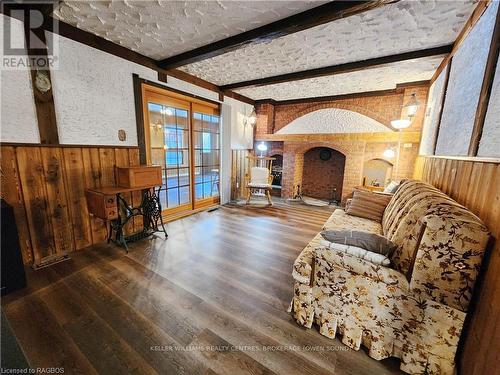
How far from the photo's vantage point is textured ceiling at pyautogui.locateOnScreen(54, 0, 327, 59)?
184 centimetres

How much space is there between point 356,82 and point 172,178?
12.3ft

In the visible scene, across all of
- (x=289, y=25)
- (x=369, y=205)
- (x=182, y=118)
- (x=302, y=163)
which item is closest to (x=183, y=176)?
(x=182, y=118)

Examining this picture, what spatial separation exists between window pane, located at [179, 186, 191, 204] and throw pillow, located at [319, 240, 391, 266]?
3.09 m

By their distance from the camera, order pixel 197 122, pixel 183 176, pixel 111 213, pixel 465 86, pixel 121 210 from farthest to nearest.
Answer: pixel 197 122
pixel 183 176
pixel 121 210
pixel 111 213
pixel 465 86

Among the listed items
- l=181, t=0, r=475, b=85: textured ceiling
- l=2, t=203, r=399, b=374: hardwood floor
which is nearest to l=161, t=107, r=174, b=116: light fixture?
l=181, t=0, r=475, b=85: textured ceiling

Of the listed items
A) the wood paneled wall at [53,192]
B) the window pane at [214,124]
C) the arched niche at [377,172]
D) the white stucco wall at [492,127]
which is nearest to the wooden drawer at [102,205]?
the wood paneled wall at [53,192]

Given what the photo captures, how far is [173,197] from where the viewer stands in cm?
378

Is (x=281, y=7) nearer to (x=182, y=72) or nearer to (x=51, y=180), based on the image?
(x=182, y=72)

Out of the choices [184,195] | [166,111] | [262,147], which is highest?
[166,111]

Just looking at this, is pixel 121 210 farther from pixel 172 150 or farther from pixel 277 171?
pixel 277 171

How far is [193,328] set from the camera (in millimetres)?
1483

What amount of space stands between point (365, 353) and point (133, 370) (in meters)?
1.44

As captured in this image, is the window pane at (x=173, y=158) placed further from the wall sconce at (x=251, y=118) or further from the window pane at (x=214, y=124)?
the wall sconce at (x=251, y=118)

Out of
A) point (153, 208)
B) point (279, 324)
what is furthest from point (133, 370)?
point (153, 208)
